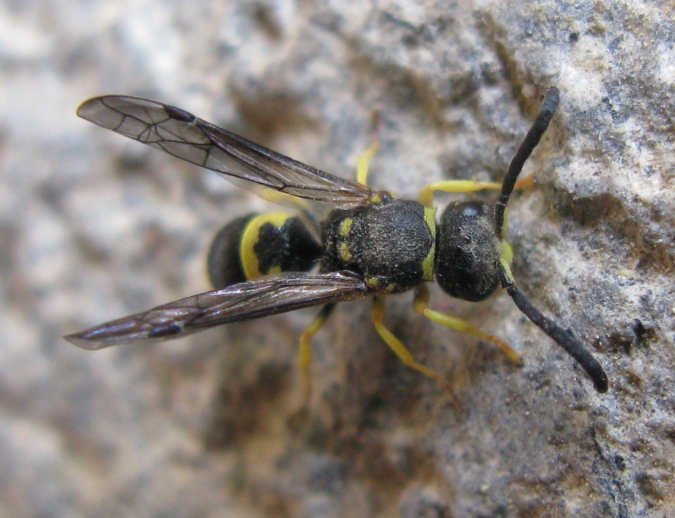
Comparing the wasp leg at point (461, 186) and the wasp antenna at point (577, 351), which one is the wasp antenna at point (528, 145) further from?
the wasp antenna at point (577, 351)

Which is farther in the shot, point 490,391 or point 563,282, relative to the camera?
point 490,391

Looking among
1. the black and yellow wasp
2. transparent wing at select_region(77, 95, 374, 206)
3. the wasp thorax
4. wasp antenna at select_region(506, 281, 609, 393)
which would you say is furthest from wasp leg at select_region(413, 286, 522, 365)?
transparent wing at select_region(77, 95, 374, 206)

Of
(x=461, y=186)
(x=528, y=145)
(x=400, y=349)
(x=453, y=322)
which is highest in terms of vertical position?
(x=528, y=145)

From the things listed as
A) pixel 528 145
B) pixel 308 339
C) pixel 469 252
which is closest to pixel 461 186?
pixel 469 252

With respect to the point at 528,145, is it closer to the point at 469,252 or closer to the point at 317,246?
the point at 469,252

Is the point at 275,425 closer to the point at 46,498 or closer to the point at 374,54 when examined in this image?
the point at 46,498

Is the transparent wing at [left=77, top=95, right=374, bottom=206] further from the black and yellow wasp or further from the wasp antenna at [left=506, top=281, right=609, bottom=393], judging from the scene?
the wasp antenna at [left=506, top=281, right=609, bottom=393]

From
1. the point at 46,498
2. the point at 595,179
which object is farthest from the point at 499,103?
the point at 46,498
